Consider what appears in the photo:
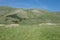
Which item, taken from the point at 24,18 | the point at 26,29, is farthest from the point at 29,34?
the point at 24,18

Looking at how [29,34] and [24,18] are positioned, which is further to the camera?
[24,18]

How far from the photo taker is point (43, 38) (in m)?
25.5

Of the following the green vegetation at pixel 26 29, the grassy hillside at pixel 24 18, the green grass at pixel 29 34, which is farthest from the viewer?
the grassy hillside at pixel 24 18

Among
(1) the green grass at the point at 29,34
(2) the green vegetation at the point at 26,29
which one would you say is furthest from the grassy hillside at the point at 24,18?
(1) the green grass at the point at 29,34

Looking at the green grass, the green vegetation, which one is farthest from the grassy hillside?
the green grass

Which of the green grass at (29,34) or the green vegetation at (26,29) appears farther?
the green vegetation at (26,29)

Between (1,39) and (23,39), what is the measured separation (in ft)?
12.3

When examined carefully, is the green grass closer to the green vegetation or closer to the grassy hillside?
the green vegetation

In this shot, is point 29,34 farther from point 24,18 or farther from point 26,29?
point 24,18

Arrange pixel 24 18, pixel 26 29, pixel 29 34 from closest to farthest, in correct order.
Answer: pixel 29 34 → pixel 26 29 → pixel 24 18

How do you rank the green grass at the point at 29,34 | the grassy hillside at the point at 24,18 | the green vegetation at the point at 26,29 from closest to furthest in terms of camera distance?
the green grass at the point at 29,34, the green vegetation at the point at 26,29, the grassy hillside at the point at 24,18

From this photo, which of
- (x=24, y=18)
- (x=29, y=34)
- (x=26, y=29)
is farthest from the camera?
(x=24, y=18)

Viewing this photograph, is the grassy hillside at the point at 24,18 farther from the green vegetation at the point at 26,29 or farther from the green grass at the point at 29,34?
the green grass at the point at 29,34

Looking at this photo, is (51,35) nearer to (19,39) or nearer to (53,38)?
(53,38)
